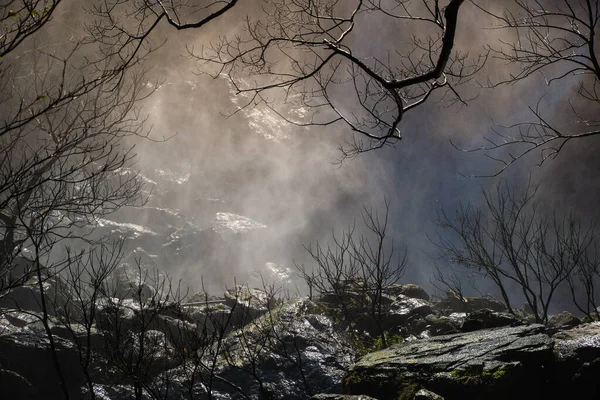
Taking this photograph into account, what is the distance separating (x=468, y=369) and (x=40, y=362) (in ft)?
31.0

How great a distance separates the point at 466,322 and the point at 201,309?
35.3ft

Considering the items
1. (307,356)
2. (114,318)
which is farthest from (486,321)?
(114,318)

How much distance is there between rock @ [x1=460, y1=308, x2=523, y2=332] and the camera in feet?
30.5

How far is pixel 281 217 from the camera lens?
55.9m

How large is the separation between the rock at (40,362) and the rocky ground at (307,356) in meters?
0.02

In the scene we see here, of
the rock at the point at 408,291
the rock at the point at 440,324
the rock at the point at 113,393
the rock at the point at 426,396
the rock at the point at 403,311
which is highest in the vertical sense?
the rock at the point at 408,291

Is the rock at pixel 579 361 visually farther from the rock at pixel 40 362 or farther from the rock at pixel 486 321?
the rock at pixel 40 362

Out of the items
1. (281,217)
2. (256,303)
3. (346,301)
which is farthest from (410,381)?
(281,217)

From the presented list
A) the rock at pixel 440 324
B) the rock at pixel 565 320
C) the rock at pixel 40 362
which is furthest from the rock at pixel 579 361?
the rock at pixel 40 362

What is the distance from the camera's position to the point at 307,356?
379 inches

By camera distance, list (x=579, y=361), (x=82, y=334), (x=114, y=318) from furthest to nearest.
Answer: (x=82, y=334) → (x=114, y=318) → (x=579, y=361)

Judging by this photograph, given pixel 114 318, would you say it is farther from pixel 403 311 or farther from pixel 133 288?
pixel 403 311

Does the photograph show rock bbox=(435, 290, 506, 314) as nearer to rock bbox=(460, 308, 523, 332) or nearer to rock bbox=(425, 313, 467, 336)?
rock bbox=(425, 313, 467, 336)

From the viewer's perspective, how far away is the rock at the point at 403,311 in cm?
1304
